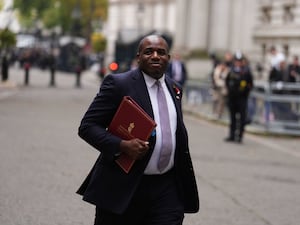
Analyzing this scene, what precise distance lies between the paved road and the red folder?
10.3 feet

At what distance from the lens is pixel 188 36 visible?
40844 mm

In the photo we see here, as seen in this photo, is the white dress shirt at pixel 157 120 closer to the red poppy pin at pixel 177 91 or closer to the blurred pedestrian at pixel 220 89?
the red poppy pin at pixel 177 91

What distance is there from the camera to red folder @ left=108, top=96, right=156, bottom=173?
519cm

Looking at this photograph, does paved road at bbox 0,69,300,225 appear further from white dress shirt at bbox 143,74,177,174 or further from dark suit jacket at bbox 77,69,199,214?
white dress shirt at bbox 143,74,177,174

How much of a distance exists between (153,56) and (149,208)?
3.17 ft

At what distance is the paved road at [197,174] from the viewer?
29.3 ft

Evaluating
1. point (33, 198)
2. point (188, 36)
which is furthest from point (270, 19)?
point (33, 198)

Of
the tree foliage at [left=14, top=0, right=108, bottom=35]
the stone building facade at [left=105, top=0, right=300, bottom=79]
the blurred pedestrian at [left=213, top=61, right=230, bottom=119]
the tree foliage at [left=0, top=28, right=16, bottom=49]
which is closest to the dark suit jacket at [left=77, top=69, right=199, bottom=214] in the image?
the blurred pedestrian at [left=213, top=61, right=230, bottom=119]

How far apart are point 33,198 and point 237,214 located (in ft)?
7.43

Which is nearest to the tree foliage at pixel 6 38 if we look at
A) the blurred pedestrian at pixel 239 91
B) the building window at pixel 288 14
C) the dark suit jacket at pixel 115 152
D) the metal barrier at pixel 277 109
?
the building window at pixel 288 14

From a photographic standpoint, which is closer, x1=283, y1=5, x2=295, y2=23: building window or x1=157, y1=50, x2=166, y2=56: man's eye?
x1=157, y1=50, x2=166, y2=56: man's eye

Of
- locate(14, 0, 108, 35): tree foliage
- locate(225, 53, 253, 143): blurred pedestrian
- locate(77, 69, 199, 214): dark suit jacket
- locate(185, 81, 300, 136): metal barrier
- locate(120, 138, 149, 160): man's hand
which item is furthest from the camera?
locate(14, 0, 108, 35): tree foliage

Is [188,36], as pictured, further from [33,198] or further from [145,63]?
[145,63]

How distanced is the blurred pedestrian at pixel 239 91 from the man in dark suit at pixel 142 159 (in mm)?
11611
